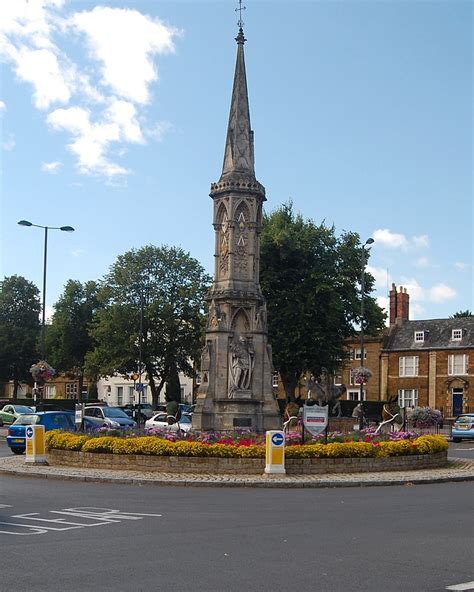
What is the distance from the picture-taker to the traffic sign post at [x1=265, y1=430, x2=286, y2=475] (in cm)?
1930

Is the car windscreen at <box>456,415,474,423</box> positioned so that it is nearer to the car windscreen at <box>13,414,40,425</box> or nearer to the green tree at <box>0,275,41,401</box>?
the car windscreen at <box>13,414,40,425</box>

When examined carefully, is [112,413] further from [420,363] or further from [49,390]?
[49,390]

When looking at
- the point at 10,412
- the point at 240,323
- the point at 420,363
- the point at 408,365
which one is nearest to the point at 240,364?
the point at 240,323

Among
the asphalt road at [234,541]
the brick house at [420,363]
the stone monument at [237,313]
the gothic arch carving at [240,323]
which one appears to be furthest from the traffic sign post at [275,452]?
the brick house at [420,363]

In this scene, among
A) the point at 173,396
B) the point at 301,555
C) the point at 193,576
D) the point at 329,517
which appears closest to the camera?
the point at 193,576

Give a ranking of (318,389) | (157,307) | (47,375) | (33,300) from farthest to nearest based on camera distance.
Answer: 1. (33,300)
2. (157,307)
3. (318,389)
4. (47,375)

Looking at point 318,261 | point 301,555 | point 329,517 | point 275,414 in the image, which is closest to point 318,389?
point 318,261

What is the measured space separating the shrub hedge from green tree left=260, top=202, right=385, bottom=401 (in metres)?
25.3

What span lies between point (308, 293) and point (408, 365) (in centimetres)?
2263

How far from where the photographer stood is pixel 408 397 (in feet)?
220

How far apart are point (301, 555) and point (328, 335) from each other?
39.5 metres

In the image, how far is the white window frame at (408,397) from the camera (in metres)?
66.6

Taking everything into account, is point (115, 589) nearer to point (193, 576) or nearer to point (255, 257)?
point (193, 576)

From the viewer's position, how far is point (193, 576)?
27.3 ft
